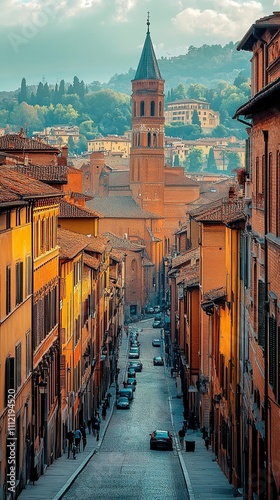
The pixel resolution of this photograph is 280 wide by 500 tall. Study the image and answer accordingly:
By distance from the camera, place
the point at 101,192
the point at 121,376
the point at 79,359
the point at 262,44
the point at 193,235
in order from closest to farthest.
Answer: the point at 262,44
the point at 79,359
the point at 193,235
the point at 121,376
the point at 101,192

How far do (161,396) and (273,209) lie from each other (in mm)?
54423

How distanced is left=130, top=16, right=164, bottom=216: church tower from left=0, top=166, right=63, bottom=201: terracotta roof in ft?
413

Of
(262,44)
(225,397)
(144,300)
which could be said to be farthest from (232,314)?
(144,300)

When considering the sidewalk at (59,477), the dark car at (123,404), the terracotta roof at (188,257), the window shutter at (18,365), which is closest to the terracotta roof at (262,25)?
the window shutter at (18,365)

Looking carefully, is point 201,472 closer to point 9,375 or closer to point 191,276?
point 9,375

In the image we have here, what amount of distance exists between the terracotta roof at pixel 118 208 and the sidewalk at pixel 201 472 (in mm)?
95138

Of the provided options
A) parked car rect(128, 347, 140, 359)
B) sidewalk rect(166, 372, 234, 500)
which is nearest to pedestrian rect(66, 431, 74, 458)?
sidewalk rect(166, 372, 234, 500)

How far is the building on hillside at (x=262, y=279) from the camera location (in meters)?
20.8

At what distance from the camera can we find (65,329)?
46.2 metres

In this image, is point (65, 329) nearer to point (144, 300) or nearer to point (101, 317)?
point (101, 317)

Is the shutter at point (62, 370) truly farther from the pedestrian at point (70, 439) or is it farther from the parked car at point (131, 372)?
the parked car at point (131, 372)

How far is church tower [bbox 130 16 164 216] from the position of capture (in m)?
163

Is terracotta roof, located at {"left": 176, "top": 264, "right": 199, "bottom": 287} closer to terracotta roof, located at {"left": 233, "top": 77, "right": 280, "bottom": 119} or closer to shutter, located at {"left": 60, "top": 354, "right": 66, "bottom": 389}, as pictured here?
shutter, located at {"left": 60, "top": 354, "right": 66, "bottom": 389}

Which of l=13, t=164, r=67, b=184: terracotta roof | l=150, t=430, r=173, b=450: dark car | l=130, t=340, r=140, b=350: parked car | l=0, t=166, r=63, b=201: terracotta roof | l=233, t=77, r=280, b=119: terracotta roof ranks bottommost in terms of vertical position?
l=130, t=340, r=140, b=350: parked car
